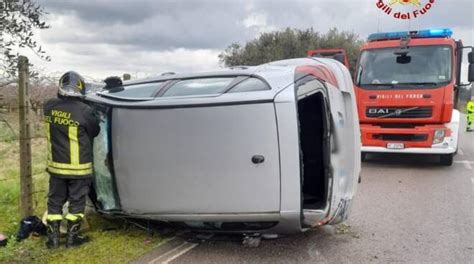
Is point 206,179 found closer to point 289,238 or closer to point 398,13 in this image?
point 289,238

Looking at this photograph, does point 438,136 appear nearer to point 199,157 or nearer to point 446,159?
point 446,159

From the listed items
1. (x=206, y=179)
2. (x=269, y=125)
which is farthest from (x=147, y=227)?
(x=269, y=125)

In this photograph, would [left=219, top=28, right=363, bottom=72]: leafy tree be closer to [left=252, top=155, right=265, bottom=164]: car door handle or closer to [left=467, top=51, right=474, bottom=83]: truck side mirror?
[left=467, top=51, right=474, bottom=83]: truck side mirror

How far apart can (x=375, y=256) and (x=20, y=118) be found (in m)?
3.90

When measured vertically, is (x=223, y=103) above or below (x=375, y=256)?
above

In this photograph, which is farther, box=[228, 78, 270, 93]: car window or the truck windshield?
the truck windshield

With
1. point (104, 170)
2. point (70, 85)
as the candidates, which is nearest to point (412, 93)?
point (104, 170)

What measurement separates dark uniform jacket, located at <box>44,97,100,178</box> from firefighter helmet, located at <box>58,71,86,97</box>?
6cm

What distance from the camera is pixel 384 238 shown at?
545cm

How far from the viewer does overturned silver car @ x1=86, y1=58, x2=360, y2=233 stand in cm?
408

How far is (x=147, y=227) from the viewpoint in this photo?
5344 millimetres

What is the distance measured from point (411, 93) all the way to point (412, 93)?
0.02 metres

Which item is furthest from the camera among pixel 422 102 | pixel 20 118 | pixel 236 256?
pixel 422 102

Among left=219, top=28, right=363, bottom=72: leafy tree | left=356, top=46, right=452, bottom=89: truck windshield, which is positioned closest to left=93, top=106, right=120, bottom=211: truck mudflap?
left=356, top=46, right=452, bottom=89: truck windshield
